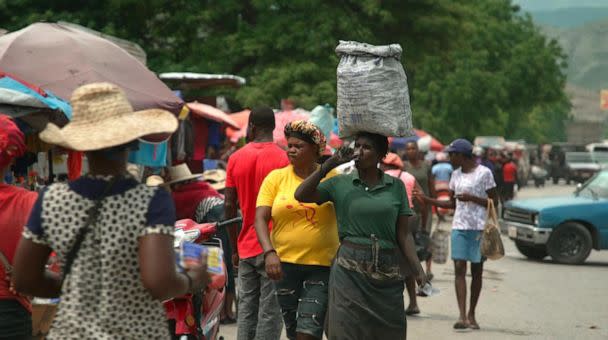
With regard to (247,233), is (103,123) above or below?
above

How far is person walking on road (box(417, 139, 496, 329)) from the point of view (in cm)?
1162

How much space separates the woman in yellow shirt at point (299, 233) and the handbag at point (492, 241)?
13.9ft

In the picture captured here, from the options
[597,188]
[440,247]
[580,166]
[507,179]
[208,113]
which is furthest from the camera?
[580,166]

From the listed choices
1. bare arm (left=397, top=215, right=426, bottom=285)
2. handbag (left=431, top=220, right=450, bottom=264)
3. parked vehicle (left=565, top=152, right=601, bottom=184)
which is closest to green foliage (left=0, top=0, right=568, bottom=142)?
handbag (left=431, top=220, right=450, bottom=264)

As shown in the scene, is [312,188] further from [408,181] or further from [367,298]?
[408,181]

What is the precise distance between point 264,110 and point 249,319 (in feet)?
4.65

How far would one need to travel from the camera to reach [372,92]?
297 inches

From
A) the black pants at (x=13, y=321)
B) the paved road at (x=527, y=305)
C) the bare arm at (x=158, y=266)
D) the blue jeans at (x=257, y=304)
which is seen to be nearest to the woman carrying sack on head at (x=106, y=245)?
the bare arm at (x=158, y=266)

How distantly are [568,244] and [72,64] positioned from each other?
481 inches

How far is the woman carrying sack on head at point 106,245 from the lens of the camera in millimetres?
4234

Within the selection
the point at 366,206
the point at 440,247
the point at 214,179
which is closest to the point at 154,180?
the point at 440,247

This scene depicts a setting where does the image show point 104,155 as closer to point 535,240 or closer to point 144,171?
point 144,171

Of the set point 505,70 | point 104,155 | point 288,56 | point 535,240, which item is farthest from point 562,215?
point 505,70

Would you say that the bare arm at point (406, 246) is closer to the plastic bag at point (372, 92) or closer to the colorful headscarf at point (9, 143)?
the plastic bag at point (372, 92)
